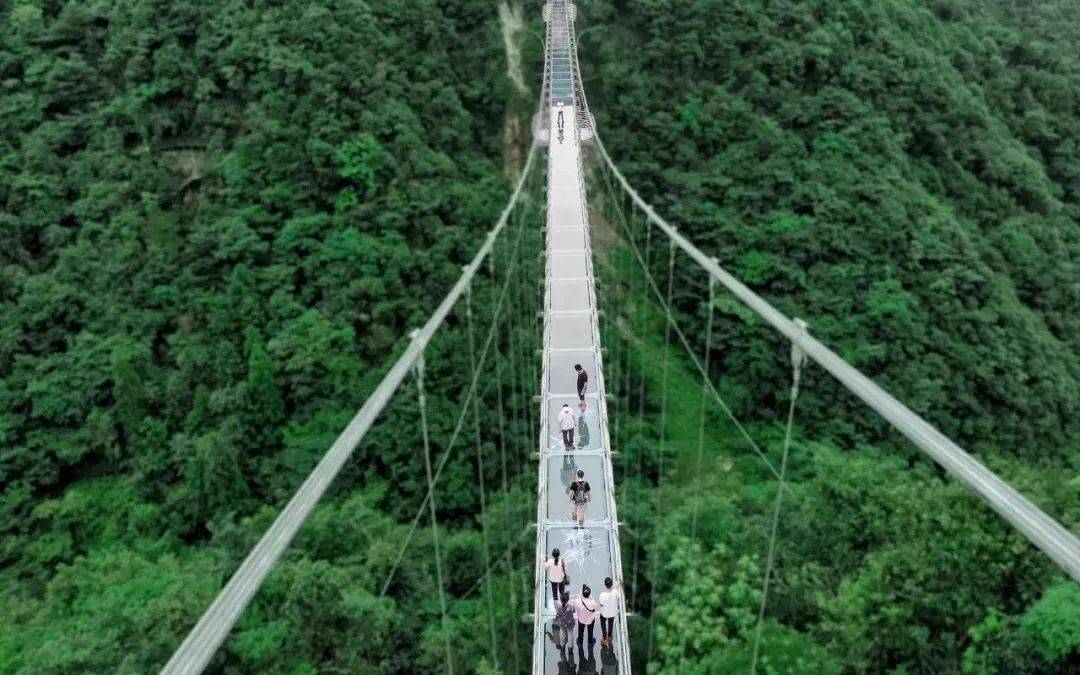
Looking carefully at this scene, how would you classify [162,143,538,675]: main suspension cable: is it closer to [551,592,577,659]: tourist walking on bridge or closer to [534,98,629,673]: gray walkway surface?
[551,592,577,659]: tourist walking on bridge

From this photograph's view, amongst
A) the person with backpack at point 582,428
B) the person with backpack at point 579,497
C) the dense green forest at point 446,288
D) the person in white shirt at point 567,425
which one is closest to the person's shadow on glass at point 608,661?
the person with backpack at point 579,497

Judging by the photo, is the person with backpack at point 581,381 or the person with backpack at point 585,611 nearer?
the person with backpack at point 585,611

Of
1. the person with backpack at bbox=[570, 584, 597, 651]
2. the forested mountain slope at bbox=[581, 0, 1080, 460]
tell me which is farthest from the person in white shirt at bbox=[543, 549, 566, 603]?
the forested mountain slope at bbox=[581, 0, 1080, 460]

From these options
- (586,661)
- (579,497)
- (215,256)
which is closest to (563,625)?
(586,661)

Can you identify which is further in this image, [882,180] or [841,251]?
[882,180]

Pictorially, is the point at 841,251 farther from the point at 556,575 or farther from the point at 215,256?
the point at 556,575

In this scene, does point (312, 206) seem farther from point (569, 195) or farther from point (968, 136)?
point (968, 136)

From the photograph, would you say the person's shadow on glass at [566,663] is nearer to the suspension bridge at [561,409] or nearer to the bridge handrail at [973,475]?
the suspension bridge at [561,409]

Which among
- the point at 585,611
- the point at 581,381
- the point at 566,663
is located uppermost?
the point at 581,381
